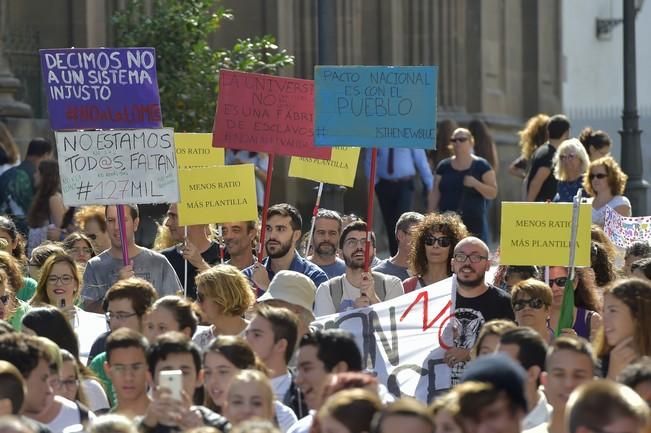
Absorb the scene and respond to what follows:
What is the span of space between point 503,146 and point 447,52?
1722 millimetres

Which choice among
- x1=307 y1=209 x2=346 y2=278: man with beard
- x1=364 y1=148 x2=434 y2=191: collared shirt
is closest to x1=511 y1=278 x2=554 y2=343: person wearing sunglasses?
x1=307 y1=209 x2=346 y2=278: man with beard

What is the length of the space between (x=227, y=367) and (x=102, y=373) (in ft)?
5.58

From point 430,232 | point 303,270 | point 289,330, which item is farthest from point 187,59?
point 289,330

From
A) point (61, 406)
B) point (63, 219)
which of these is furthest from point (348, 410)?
point (63, 219)

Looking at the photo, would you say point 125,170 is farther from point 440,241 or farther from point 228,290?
point 228,290

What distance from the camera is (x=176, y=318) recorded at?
32.3ft

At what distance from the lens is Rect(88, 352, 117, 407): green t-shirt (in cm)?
1005

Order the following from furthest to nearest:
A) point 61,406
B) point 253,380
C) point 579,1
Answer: point 579,1
point 61,406
point 253,380

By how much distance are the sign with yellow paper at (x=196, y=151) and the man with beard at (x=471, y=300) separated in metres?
3.46

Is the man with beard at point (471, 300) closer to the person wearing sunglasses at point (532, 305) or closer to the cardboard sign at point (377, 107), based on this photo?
the person wearing sunglasses at point (532, 305)

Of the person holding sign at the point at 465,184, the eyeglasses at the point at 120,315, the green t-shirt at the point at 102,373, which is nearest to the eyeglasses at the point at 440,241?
the eyeglasses at the point at 120,315

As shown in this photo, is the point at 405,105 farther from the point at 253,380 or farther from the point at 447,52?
the point at 447,52

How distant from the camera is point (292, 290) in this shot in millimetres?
10797

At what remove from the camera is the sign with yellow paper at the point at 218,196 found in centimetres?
1311
